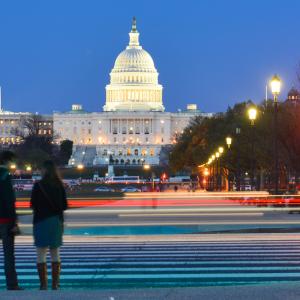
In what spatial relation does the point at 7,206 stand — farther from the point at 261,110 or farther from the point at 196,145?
the point at 196,145

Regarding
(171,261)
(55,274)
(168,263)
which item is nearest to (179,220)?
(171,261)

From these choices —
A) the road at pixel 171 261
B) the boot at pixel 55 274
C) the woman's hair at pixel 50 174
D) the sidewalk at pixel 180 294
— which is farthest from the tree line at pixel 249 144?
the sidewalk at pixel 180 294

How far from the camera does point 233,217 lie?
34.9 m

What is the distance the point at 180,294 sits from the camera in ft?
42.8

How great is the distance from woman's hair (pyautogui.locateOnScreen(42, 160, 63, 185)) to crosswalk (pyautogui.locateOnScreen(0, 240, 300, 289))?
1.71 metres

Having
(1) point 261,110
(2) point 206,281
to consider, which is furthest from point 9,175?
(1) point 261,110

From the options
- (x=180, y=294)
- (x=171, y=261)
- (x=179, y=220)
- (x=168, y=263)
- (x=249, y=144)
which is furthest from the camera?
(x=249, y=144)

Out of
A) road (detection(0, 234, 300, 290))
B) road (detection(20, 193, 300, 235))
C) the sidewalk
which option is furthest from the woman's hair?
road (detection(20, 193, 300, 235))

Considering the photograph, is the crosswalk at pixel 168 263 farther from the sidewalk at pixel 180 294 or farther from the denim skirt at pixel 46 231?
the sidewalk at pixel 180 294

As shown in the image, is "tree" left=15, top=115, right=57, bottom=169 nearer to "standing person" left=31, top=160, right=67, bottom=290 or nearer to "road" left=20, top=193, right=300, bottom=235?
"road" left=20, top=193, right=300, bottom=235

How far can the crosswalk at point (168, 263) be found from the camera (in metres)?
16.2

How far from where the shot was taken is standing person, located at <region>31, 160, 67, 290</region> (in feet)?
48.3

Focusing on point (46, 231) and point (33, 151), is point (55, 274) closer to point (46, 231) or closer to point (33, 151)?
point (46, 231)

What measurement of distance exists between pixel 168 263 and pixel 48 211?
14.3ft
